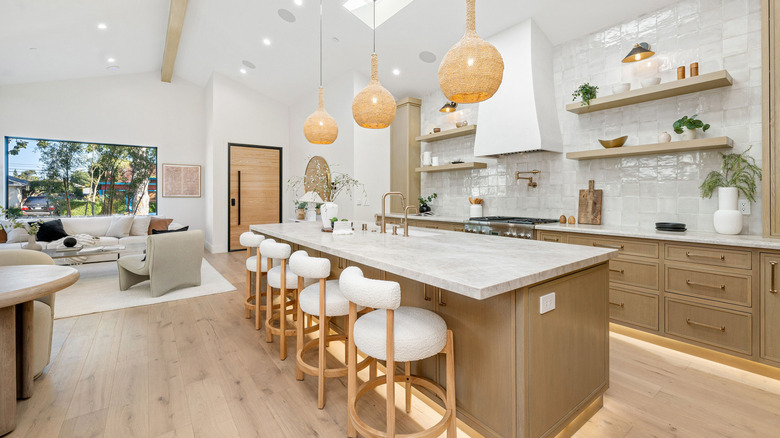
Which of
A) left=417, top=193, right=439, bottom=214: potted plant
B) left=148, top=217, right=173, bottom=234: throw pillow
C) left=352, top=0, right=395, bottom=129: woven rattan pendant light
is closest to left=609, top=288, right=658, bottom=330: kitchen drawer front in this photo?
left=352, top=0, right=395, bottom=129: woven rattan pendant light

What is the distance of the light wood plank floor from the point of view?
5.77 ft

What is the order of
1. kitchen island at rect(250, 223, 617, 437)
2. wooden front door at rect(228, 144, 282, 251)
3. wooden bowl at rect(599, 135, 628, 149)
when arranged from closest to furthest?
kitchen island at rect(250, 223, 617, 437), wooden bowl at rect(599, 135, 628, 149), wooden front door at rect(228, 144, 282, 251)

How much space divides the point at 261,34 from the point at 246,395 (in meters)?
5.48

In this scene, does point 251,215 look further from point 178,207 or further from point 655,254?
point 655,254

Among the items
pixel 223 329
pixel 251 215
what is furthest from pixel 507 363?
pixel 251 215

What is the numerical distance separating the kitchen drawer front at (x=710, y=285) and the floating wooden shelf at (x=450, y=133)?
9.31 ft

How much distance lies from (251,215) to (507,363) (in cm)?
728

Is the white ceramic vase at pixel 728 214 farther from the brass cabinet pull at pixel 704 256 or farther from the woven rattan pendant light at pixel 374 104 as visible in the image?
the woven rattan pendant light at pixel 374 104

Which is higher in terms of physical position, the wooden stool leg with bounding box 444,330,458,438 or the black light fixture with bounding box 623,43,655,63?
the black light fixture with bounding box 623,43,655,63

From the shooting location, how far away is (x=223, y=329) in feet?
10.1

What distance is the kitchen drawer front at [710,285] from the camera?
2.34 meters

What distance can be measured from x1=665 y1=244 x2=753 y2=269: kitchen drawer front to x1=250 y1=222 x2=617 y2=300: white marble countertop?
1226mm

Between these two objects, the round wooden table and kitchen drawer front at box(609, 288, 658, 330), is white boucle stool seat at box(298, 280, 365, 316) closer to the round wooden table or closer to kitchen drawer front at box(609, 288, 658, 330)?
the round wooden table

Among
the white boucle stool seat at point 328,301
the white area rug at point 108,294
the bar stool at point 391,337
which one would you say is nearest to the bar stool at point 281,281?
the white boucle stool seat at point 328,301
